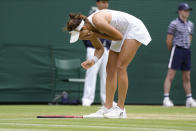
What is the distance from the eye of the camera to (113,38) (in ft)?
23.5

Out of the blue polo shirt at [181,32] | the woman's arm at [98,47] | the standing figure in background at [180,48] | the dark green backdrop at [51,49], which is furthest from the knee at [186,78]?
the woman's arm at [98,47]

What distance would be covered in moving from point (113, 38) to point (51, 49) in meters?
6.35

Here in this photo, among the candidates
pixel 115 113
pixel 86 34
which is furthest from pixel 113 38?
pixel 115 113

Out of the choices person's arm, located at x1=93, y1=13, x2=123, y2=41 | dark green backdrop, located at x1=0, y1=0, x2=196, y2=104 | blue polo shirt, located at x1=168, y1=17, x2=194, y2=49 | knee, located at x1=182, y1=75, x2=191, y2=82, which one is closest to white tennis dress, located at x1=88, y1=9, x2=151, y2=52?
person's arm, located at x1=93, y1=13, x2=123, y2=41

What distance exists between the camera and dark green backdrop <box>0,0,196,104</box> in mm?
12992

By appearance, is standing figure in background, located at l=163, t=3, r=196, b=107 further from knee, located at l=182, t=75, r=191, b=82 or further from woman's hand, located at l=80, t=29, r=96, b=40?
woman's hand, located at l=80, t=29, r=96, b=40

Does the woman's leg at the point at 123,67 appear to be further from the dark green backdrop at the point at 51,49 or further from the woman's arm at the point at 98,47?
the dark green backdrop at the point at 51,49

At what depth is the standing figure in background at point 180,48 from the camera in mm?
12625

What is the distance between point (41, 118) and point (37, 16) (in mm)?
6474

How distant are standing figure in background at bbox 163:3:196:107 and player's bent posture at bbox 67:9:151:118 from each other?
16.8 feet

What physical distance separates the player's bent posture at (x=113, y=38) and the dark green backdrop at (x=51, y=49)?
5.59 m

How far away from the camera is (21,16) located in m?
13.2

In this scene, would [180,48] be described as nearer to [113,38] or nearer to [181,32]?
[181,32]

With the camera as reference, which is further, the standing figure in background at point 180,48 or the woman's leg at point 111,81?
the standing figure in background at point 180,48
